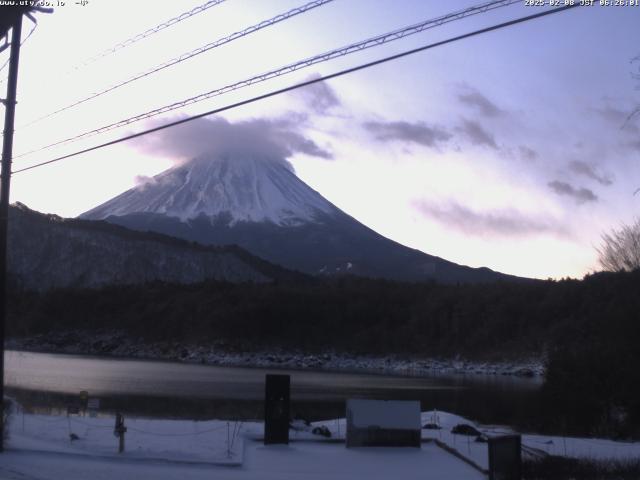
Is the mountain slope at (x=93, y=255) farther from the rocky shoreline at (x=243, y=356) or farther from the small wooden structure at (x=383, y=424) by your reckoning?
the small wooden structure at (x=383, y=424)

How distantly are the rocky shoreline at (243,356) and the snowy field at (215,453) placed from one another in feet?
204

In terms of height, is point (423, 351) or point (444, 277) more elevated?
point (444, 277)

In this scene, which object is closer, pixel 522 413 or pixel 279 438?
pixel 279 438

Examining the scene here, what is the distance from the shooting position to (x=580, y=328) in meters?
80.5

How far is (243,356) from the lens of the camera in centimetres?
9875

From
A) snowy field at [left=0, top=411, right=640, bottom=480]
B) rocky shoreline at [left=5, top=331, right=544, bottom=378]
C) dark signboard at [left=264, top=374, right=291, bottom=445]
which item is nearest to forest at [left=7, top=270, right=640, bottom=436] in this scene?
rocky shoreline at [left=5, top=331, right=544, bottom=378]

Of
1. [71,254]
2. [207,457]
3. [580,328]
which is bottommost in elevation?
[207,457]

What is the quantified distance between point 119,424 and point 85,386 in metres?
25.1

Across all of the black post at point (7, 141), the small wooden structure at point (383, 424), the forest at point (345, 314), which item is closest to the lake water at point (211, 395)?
the small wooden structure at point (383, 424)

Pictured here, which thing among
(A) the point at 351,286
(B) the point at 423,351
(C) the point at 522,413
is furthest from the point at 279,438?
(A) the point at 351,286

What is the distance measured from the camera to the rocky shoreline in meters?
86.8

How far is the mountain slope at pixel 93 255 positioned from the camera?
129 meters

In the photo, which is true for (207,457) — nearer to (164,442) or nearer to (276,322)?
(164,442)

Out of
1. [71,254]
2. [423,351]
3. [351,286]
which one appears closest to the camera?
[423,351]
